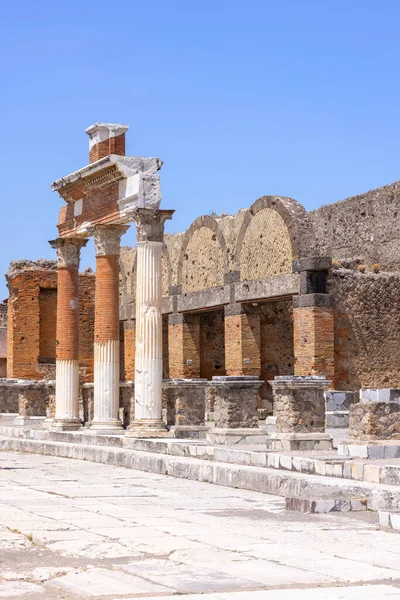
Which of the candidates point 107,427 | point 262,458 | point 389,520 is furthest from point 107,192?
point 389,520

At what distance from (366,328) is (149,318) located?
6.39 meters

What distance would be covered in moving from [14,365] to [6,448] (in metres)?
9.42

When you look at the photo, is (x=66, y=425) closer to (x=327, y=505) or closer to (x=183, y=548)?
(x=327, y=505)

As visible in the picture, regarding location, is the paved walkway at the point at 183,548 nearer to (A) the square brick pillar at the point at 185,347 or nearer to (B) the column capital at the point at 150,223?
(B) the column capital at the point at 150,223

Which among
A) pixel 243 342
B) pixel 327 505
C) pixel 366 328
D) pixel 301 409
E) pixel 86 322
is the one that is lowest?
pixel 327 505

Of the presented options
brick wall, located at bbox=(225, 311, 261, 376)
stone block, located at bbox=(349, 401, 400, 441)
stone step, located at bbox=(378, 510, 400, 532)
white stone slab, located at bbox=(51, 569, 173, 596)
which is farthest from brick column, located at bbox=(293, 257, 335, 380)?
white stone slab, located at bbox=(51, 569, 173, 596)

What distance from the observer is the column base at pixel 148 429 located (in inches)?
598

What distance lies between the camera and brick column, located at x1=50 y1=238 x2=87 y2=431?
1891 centimetres

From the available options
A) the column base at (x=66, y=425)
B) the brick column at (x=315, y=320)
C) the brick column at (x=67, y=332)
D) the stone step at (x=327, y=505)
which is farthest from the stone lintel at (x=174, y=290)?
the stone step at (x=327, y=505)

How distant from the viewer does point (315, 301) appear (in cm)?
1994

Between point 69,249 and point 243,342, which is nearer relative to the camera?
point 69,249

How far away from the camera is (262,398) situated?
76.6ft

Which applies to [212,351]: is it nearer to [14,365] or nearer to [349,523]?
[14,365]

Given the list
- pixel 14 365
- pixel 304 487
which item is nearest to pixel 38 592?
pixel 304 487
